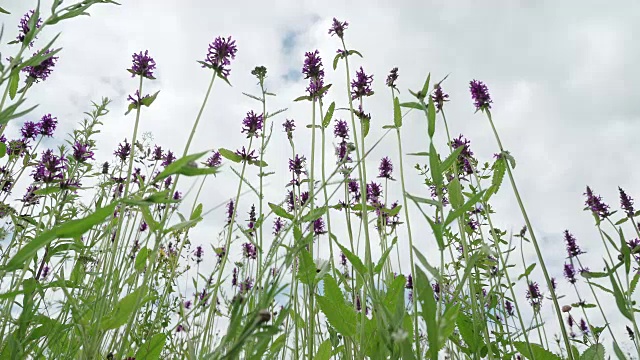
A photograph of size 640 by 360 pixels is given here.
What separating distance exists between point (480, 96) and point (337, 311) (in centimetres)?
151

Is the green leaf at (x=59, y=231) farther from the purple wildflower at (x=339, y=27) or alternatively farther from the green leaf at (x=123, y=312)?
the purple wildflower at (x=339, y=27)

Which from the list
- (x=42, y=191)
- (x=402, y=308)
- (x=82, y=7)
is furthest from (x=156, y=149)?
(x=402, y=308)

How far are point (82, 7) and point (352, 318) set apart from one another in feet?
3.48

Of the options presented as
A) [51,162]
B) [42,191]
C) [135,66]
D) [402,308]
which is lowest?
[402,308]

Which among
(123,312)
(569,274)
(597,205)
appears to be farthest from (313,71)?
(569,274)

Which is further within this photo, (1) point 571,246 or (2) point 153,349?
(1) point 571,246

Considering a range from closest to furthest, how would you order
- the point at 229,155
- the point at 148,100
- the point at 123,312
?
the point at 123,312, the point at 148,100, the point at 229,155

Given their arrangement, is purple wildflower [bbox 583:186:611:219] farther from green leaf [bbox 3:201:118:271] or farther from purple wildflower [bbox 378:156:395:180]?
green leaf [bbox 3:201:118:271]

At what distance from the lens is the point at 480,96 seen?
7.14ft

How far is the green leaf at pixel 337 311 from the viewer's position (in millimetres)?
1153

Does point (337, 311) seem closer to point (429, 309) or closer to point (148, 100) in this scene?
point (429, 309)

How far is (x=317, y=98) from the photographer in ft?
6.71

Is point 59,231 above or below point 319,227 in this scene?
below

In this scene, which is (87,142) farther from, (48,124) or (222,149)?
(222,149)
